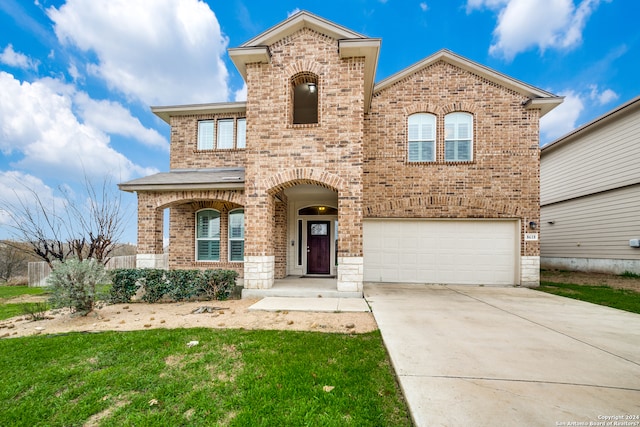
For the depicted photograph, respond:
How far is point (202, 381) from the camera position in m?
2.86

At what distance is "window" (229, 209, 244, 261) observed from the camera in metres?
9.63

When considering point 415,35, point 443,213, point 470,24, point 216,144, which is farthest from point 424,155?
point 415,35

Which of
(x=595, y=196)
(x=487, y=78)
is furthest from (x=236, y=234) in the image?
(x=595, y=196)

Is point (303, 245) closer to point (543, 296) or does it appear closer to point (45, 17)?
point (543, 296)

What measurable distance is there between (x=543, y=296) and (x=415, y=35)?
68.7ft

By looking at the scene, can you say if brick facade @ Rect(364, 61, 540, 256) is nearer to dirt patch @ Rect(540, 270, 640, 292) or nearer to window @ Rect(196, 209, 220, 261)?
dirt patch @ Rect(540, 270, 640, 292)

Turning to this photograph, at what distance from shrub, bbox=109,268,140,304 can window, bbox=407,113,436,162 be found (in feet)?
28.4

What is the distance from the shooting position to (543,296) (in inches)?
283

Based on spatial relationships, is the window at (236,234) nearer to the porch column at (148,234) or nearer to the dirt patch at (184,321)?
the porch column at (148,234)

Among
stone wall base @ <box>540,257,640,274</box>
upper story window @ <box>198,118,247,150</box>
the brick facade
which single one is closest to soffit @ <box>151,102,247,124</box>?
upper story window @ <box>198,118,247,150</box>

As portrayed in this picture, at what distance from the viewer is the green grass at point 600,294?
617cm

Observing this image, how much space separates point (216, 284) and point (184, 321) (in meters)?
1.81

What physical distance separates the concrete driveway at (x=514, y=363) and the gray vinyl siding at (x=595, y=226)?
6902mm

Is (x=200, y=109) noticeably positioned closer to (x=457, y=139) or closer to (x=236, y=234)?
(x=236, y=234)
